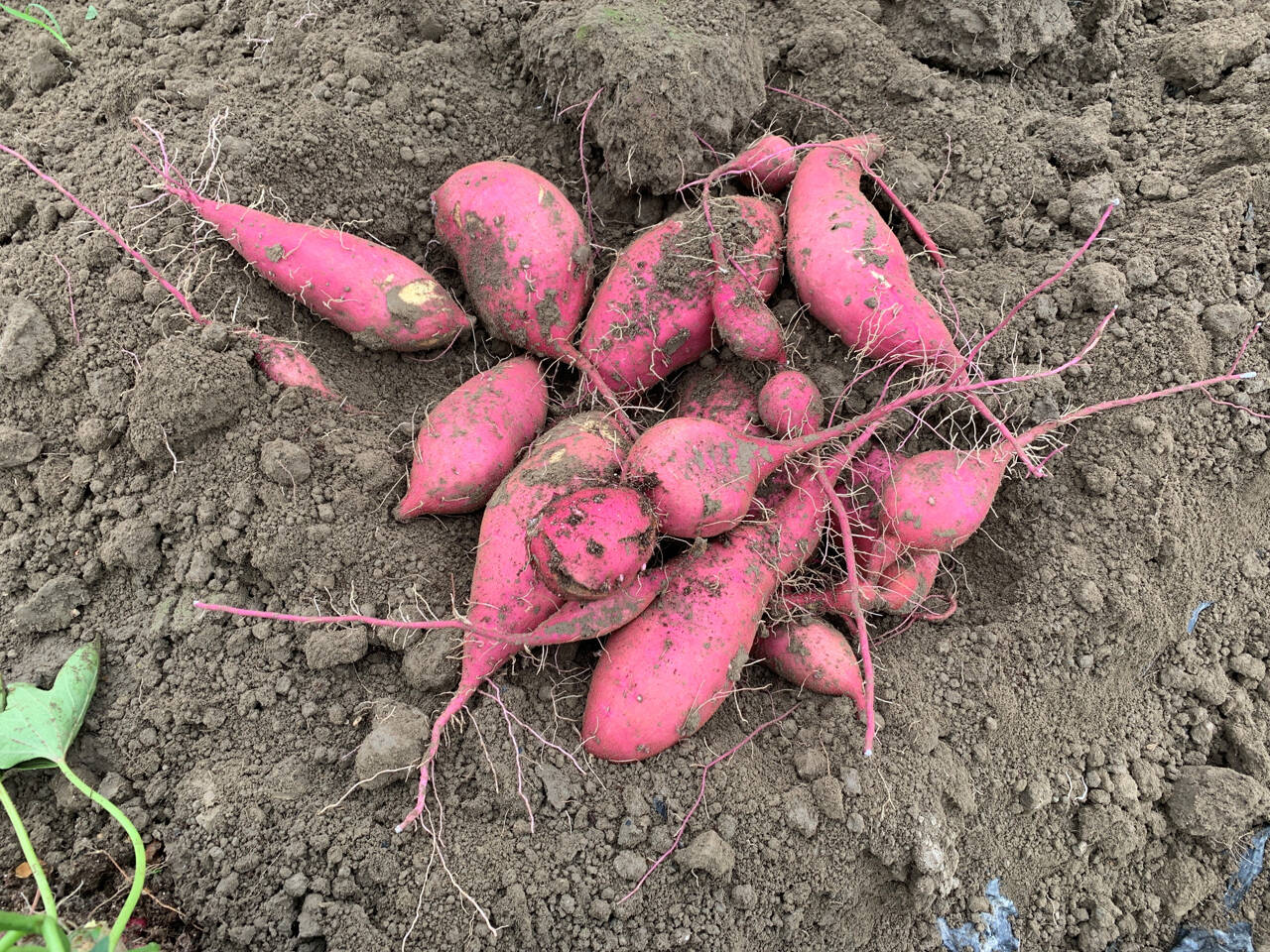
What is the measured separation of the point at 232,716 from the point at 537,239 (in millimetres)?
1235

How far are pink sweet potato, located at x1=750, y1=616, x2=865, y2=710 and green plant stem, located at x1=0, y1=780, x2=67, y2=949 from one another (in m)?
1.32

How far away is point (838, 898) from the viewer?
4.80ft

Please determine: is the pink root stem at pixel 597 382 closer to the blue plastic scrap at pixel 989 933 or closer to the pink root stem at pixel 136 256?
the pink root stem at pixel 136 256

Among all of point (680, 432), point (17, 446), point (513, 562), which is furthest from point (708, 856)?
point (17, 446)

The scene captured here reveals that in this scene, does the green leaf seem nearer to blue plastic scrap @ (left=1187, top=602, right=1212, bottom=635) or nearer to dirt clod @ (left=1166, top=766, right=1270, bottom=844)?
dirt clod @ (left=1166, top=766, right=1270, bottom=844)

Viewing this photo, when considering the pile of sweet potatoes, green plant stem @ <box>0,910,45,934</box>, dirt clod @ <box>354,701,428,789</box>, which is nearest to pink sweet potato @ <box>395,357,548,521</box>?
the pile of sweet potatoes

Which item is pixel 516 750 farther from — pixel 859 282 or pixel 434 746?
pixel 859 282

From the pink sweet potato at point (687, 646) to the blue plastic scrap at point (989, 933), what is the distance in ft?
2.07

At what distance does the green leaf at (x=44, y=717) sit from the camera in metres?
1.32

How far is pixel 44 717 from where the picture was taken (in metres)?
1.35

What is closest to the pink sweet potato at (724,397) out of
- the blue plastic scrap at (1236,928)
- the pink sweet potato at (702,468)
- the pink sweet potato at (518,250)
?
the pink sweet potato at (702,468)

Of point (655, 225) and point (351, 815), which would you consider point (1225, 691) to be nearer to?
point (655, 225)

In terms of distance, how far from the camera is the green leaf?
52.1 inches

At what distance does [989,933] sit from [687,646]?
816mm
